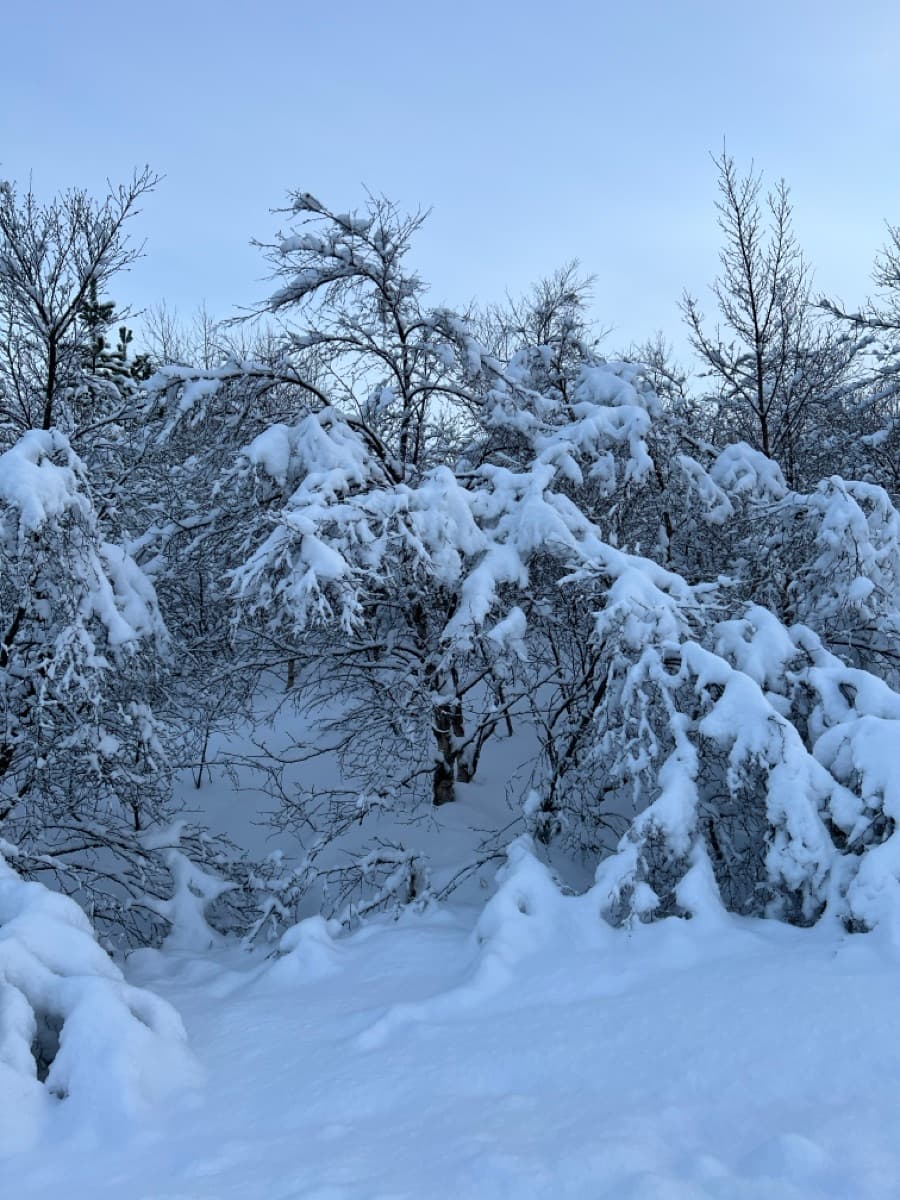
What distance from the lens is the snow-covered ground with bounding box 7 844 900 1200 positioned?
262cm

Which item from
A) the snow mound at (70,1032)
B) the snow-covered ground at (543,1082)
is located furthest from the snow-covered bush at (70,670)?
the snow-covered ground at (543,1082)

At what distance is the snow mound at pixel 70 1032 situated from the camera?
3.30 m

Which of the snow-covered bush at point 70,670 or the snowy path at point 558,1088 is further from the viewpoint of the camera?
the snow-covered bush at point 70,670

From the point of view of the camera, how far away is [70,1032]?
356cm

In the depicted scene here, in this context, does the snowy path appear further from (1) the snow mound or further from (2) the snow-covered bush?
(2) the snow-covered bush

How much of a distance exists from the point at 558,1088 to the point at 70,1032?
6.96ft

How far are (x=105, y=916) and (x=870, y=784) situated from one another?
6054 millimetres

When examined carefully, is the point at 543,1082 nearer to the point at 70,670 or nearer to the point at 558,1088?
the point at 558,1088

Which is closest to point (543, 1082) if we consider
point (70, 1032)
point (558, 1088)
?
point (558, 1088)

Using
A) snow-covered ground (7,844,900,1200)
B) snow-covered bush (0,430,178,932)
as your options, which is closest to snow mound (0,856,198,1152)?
snow-covered ground (7,844,900,1200)

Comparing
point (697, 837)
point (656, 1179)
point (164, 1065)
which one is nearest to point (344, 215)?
point (697, 837)

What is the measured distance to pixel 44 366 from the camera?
816cm

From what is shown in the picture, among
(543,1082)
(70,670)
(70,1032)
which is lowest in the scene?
(543,1082)

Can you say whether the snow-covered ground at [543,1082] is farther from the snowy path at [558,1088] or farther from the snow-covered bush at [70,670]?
the snow-covered bush at [70,670]
